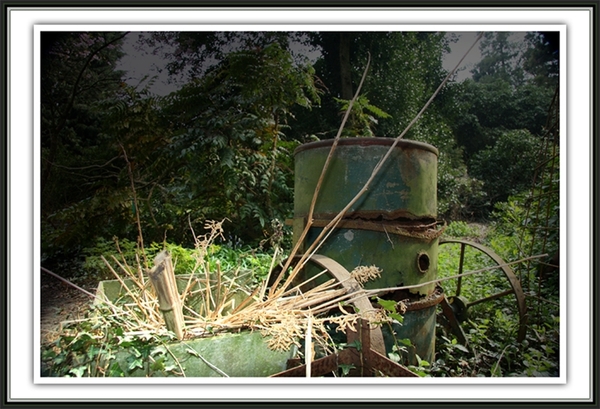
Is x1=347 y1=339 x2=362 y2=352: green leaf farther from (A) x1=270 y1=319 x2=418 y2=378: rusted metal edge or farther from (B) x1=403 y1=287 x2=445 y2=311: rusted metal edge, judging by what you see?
(B) x1=403 y1=287 x2=445 y2=311: rusted metal edge

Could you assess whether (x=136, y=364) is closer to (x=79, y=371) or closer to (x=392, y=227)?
(x=79, y=371)

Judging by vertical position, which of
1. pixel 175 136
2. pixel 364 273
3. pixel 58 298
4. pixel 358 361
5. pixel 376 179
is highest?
pixel 175 136

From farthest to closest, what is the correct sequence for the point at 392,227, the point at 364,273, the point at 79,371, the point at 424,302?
the point at 424,302
the point at 392,227
the point at 364,273
the point at 79,371

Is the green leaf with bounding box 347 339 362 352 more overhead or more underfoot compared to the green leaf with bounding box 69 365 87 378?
more overhead

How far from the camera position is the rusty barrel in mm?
2209

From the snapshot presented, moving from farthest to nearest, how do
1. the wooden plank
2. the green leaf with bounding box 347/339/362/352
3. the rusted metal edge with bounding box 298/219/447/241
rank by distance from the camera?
1. the rusted metal edge with bounding box 298/219/447/241
2. the green leaf with bounding box 347/339/362/352
3. the wooden plank

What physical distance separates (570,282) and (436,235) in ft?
2.53

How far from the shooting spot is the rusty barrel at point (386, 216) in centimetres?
221

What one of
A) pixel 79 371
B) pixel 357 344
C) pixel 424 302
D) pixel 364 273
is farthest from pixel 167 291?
pixel 424 302

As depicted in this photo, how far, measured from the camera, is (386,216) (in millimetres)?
2205

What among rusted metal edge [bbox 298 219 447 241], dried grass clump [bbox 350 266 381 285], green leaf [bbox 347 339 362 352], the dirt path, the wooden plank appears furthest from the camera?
the dirt path

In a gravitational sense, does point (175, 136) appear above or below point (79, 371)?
above

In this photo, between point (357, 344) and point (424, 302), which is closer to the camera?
point (357, 344)

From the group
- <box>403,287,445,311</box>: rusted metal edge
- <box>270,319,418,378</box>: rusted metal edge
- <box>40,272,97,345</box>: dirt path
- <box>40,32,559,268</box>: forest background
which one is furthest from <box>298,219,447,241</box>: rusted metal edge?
<box>40,272,97,345</box>: dirt path
